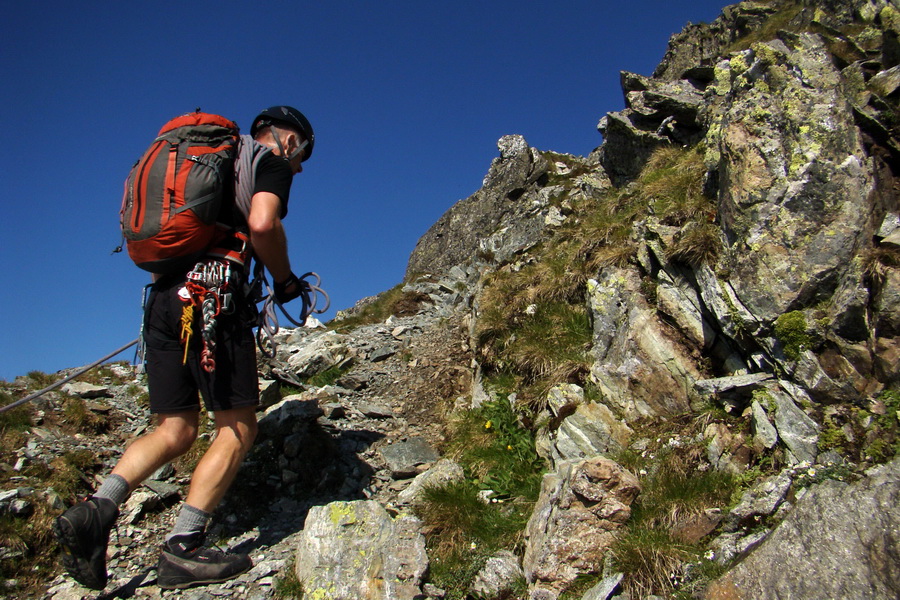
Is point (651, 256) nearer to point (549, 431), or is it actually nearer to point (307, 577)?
point (549, 431)

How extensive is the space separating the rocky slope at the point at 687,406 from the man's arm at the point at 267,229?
89.1 inches

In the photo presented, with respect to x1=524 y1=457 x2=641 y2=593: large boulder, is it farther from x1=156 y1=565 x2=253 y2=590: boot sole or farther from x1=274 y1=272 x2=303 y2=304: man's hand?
x1=274 y1=272 x2=303 y2=304: man's hand

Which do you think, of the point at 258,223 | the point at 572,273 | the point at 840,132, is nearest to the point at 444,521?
the point at 258,223

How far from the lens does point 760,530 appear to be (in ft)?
11.2

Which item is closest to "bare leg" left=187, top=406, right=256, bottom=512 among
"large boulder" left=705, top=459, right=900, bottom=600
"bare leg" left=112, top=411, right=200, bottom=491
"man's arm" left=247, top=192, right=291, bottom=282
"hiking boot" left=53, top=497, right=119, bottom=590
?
"bare leg" left=112, top=411, right=200, bottom=491

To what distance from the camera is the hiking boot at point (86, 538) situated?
3.67 metres

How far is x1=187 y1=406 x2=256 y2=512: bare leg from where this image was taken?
4227 millimetres

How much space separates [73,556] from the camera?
371cm

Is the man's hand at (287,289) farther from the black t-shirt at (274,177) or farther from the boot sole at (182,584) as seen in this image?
the boot sole at (182,584)

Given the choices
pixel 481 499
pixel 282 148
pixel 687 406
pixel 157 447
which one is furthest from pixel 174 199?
pixel 687 406

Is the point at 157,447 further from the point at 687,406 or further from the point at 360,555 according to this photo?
the point at 687,406

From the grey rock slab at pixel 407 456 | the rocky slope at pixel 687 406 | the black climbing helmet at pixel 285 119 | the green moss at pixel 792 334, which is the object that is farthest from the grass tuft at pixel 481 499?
the black climbing helmet at pixel 285 119

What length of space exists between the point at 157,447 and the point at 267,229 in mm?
1969

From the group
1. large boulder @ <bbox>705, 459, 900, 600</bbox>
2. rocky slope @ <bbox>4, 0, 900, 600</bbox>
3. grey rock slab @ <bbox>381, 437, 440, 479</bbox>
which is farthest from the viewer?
grey rock slab @ <bbox>381, 437, 440, 479</bbox>
